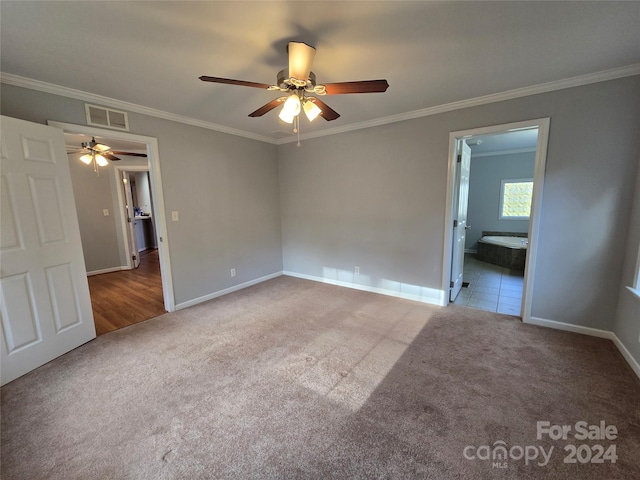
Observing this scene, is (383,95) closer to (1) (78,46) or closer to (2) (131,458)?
(1) (78,46)

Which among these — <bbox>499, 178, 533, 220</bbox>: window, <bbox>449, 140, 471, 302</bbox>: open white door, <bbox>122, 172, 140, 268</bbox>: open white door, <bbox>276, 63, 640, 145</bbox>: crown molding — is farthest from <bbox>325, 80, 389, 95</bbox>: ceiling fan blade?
<bbox>499, 178, 533, 220</bbox>: window

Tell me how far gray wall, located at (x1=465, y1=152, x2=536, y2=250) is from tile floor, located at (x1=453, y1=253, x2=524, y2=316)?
4.65 feet

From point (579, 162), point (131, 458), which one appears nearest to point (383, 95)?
point (579, 162)

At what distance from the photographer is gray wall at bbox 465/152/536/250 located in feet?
19.9

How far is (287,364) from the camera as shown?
89.7 inches

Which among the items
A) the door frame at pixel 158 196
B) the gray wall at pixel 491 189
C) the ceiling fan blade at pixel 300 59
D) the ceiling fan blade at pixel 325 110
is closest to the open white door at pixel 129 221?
the door frame at pixel 158 196

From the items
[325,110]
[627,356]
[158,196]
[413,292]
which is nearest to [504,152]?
[413,292]

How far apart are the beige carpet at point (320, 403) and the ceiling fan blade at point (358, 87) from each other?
2113 mm

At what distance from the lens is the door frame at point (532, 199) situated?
8.71 ft

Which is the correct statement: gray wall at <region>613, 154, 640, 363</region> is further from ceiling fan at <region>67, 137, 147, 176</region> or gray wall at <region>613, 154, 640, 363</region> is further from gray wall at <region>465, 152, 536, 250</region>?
ceiling fan at <region>67, 137, 147, 176</region>

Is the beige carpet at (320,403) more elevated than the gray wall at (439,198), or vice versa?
the gray wall at (439,198)

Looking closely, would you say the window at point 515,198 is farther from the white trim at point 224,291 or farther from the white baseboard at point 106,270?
the white baseboard at point 106,270

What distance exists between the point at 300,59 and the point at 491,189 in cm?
643

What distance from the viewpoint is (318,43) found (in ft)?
6.04
